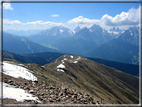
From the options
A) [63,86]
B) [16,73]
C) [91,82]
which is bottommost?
[91,82]

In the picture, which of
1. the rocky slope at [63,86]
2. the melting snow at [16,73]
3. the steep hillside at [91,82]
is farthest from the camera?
the steep hillside at [91,82]

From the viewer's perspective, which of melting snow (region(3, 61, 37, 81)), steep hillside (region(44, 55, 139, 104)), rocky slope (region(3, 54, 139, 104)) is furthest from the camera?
steep hillside (region(44, 55, 139, 104))

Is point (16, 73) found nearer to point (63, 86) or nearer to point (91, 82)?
point (63, 86)

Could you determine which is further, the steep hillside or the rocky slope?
the steep hillside

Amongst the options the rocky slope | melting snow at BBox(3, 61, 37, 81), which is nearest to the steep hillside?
the rocky slope

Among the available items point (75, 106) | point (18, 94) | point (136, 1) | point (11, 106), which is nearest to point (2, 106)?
point (11, 106)

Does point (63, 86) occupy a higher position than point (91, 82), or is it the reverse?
point (63, 86)

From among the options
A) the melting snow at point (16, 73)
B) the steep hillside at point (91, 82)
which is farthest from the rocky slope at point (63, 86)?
the melting snow at point (16, 73)

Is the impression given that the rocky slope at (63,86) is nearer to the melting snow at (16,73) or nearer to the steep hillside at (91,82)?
the steep hillside at (91,82)

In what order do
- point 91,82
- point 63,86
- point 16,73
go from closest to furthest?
point 63,86 < point 16,73 < point 91,82

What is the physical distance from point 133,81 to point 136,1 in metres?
215

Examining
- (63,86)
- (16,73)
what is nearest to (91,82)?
(63,86)

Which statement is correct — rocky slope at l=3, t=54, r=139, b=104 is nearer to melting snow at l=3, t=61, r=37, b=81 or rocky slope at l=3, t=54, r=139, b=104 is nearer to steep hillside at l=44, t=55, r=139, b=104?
steep hillside at l=44, t=55, r=139, b=104

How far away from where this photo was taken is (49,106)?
11195mm
